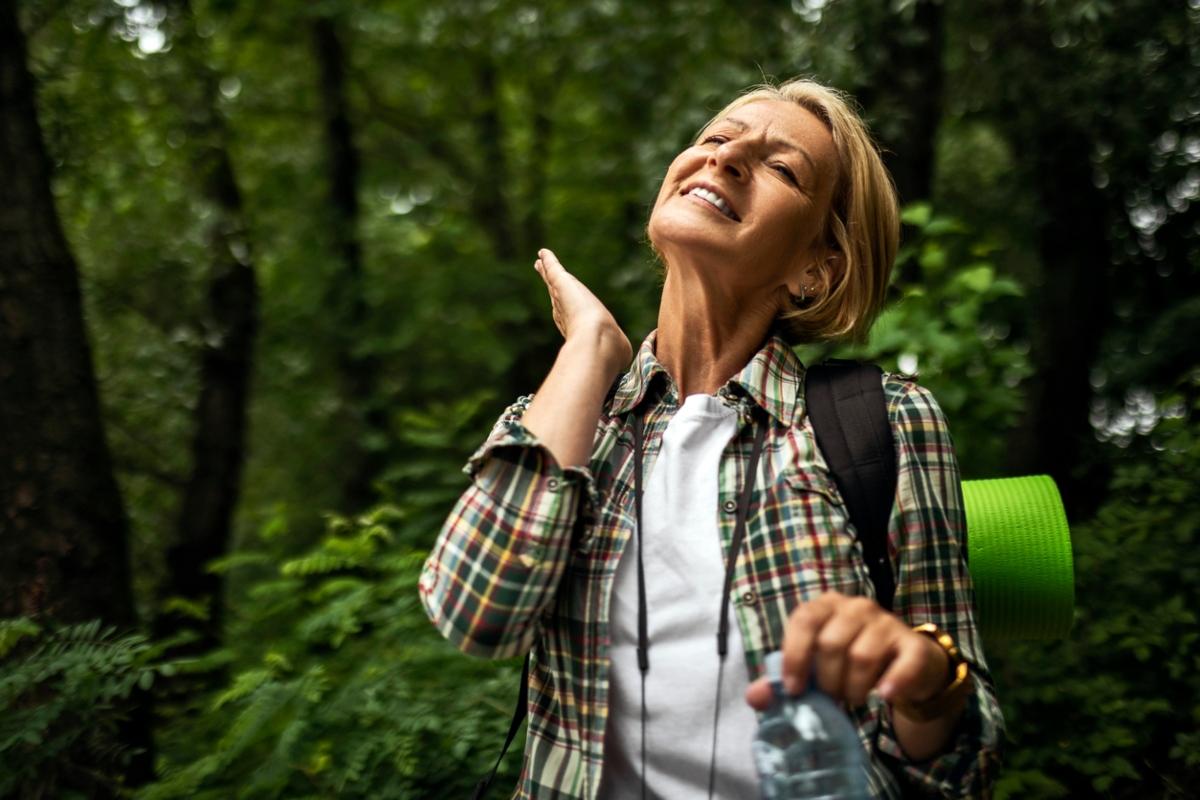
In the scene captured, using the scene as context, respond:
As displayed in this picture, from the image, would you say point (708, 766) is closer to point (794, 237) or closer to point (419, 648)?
point (794, 237)

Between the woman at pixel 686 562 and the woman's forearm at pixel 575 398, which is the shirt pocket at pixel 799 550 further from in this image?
the woman's forearm at pixel 575 398

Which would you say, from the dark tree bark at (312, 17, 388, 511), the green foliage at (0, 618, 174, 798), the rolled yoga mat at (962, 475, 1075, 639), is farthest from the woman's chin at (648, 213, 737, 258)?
the dark tree bark at (312, 17, 388, 511)

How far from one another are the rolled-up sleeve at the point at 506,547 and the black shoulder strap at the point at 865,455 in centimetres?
44

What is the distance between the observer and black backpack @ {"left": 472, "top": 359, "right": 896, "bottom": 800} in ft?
5.47

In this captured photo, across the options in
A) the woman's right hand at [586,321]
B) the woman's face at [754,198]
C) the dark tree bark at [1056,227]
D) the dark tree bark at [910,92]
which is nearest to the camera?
the woman's right hand at [586,321]

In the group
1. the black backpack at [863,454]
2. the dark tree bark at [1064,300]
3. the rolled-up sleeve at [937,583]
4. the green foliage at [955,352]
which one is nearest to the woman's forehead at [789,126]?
the black backpack at [863,454]

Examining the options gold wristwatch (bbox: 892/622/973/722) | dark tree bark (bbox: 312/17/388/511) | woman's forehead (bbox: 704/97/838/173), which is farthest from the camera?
dark tree bark (bbox: 312/17/388/511)

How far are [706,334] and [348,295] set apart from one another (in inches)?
266

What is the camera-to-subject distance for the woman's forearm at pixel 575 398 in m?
1.65

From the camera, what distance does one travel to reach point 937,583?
164 centimetres

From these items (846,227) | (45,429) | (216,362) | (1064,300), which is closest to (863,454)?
(846,227)

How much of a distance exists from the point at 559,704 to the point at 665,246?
0.87 metres

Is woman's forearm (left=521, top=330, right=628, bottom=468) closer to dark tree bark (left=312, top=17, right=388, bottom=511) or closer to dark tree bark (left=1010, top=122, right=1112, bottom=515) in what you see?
dark tree bark (left=1010, top=122, right=1112, bottom=515)

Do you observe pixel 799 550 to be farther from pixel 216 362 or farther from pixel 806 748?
pixel 216 362
